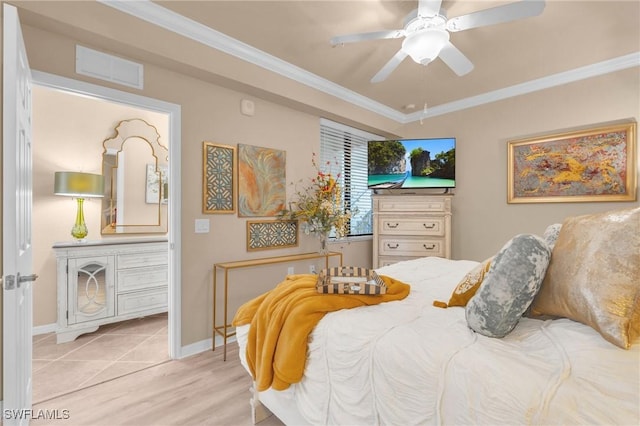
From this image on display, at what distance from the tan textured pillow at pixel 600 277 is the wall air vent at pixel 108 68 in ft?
9.62

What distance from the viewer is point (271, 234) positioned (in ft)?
10.7

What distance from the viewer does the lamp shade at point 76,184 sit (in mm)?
3062

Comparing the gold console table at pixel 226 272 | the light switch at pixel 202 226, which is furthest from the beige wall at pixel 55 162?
the gold console table at pixel 226 272

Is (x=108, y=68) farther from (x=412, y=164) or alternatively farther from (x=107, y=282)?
(x=412, y=164)

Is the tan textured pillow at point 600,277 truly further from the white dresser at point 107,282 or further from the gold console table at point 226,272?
the white dresser at point 107,282

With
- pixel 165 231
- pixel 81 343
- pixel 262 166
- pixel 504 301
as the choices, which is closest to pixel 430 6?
pixel 504 301

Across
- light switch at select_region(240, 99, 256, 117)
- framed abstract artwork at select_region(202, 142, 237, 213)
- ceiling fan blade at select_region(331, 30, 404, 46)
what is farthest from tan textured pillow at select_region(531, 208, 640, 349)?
light switch at select_region(240, 99, 256, 117)

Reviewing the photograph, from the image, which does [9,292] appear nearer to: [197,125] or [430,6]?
[197,125]

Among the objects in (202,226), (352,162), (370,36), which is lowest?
(202,226)

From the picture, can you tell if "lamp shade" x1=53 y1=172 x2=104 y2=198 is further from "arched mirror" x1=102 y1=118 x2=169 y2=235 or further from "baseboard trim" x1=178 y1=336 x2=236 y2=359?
"baseboard trim" x1=178 y1=336 x2=236 y2=359

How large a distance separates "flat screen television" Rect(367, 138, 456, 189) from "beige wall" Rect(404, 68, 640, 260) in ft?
0.94

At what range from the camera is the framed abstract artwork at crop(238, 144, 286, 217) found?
302 centimetres

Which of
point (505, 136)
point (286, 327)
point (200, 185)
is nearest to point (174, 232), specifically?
point (200, 185)

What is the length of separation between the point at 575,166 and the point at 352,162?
251 cm
